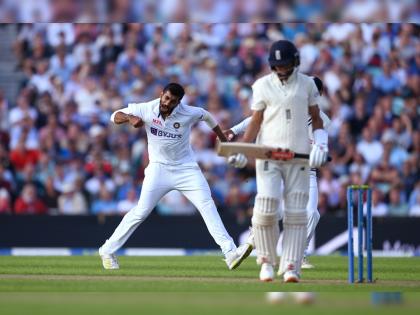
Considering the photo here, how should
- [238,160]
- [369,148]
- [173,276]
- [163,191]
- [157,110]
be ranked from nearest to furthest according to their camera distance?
[238,160], [173,276], [157,110], [163,191], [369,148]

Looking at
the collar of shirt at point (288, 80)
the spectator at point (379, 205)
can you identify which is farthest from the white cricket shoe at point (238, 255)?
the spectator at point (379, 205)

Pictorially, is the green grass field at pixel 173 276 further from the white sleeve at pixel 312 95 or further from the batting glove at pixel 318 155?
the white sleeve at pixel 312 95

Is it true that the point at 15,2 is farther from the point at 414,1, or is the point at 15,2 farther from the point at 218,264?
the point at 414,1

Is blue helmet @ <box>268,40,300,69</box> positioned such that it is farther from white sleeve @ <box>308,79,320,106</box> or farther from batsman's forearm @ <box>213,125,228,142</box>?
batsman's forearm @ <box>213,125,228,142</box>

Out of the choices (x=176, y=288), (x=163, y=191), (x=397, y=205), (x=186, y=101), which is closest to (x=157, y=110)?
(x=163, y=191)

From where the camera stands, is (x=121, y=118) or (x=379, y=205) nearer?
(x=121, y=118)

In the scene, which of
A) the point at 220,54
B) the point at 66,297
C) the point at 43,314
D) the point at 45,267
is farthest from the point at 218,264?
the point at 220,54

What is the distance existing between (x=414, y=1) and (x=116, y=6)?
3.20 m

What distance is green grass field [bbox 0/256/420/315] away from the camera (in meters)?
6.70

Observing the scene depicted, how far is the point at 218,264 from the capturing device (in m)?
11.9

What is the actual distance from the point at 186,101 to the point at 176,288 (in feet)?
30.2

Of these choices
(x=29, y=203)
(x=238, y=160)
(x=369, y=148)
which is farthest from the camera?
(x=369, y=148)

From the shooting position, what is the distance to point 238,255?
10062mm

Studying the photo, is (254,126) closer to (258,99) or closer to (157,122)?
(258,99)
